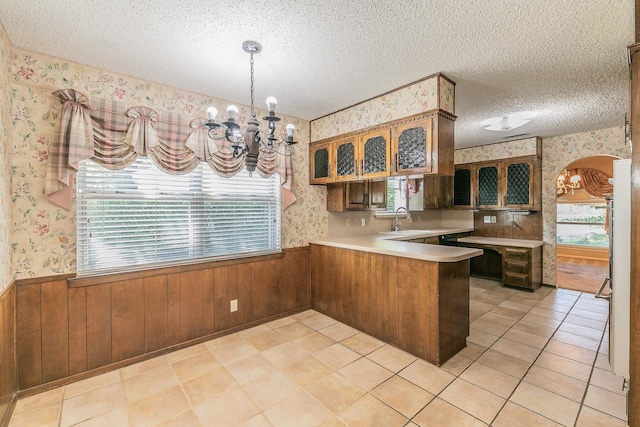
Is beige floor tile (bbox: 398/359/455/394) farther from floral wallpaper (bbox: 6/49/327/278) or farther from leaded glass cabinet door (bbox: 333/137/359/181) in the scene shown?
floral wallpaper (bbox: 6/49/327/278)

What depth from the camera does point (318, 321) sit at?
137 inches

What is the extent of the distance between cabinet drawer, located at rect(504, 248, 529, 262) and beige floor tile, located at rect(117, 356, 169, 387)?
5.03 m

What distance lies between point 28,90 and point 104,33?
2.60ft

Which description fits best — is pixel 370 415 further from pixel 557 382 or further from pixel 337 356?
pixel 557 382

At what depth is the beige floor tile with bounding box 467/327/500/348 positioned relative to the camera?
291 centimetres

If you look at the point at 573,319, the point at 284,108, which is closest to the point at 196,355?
the point at 284,108

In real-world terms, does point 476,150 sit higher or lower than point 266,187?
higher

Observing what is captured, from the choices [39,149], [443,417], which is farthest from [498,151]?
[39,149]

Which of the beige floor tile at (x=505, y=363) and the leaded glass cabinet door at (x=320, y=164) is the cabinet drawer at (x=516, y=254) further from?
the leaded glass cabinet door at (x=320, y=164)

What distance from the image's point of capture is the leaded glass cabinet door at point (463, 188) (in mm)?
5520

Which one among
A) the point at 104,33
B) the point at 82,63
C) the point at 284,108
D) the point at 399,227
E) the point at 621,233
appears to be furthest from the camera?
the point at 399,227

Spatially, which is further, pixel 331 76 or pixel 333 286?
pixel 333 286

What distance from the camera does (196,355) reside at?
2.73m

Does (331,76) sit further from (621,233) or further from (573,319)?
(573,319)
